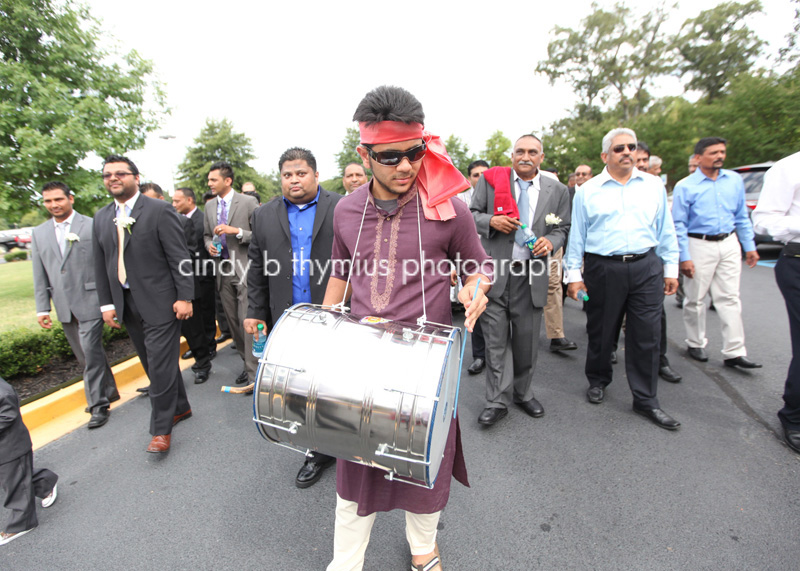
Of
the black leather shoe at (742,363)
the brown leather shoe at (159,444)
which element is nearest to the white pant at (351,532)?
the brown leather shoe at (159,444)

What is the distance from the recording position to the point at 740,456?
2977 mm

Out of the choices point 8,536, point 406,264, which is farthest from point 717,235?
point 8,536

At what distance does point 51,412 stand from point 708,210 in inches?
282

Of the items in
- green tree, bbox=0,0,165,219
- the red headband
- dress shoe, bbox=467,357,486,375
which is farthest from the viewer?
green tree, bbox=0,0,165,219

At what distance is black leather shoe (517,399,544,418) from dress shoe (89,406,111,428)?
157 inches

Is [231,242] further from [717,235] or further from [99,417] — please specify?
[717,235]

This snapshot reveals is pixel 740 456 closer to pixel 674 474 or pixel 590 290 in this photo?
pixel 674 474

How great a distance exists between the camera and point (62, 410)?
4.25 meters

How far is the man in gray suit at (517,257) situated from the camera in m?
3.53

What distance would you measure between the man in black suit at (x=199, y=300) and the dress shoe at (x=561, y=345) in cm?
431

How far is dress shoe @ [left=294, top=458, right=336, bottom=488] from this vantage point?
2912mm

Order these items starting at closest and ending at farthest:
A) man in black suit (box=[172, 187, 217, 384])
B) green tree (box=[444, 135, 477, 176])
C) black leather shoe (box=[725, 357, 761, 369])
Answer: black leather shoe (box=[725, 357, 761, 369])
man in black suit (box=[172, 187, 217, 384])
green tree (box=[444, 135, 477, 176])

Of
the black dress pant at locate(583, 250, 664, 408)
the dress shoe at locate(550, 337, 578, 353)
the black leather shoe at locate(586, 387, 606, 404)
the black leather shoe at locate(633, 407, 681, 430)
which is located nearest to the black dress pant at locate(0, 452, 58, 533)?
the black leather shoe at locate(586, 387, 606, 404)

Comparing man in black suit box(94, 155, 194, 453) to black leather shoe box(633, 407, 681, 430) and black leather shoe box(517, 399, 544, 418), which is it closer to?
black leather shoe box(517, 399, 544, 418)
